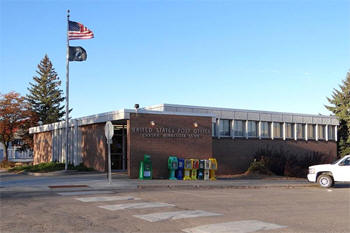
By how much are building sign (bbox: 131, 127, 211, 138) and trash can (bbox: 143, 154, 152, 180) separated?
54.3 inches

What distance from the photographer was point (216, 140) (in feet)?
103

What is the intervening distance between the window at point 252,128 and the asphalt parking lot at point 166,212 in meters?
16.0

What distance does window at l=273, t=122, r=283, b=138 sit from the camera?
3456cm

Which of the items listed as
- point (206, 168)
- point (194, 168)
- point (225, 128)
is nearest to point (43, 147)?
point (225, 128)

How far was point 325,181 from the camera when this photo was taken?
22.1m

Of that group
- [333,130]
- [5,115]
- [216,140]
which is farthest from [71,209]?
[5,115]

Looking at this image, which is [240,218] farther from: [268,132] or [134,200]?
[268,132]

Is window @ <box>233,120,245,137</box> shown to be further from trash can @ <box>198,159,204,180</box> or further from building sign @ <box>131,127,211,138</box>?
trash can @ <box>198,159,204,180</box>

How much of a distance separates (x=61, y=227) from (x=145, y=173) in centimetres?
1384

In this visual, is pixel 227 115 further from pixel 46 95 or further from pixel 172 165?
pixel 46 95

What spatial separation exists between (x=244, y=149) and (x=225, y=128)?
2.33 m

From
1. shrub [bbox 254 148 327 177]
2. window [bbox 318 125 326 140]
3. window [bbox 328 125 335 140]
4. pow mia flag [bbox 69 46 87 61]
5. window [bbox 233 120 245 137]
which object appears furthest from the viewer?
window [bbox 328 125 335 140]

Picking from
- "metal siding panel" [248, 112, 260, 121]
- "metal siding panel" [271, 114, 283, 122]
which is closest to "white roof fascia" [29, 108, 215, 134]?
"metal siding panel" [248, 112, 260, 121]

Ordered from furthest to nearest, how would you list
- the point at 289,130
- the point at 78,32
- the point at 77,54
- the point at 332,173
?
the point at 289,130
the point at 77,54
the point at 78,32
the point at 332,173
